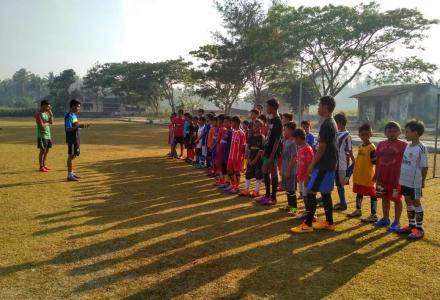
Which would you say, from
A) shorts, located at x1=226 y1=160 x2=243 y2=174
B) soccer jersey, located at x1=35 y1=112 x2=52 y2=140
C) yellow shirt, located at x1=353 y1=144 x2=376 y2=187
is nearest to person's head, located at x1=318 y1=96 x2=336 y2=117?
yellow shirt, located at x1=353 y1=144 x2=376 y2=187

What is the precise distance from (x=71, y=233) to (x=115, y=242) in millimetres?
829

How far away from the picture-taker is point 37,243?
5.00 m

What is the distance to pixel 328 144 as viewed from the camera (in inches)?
215

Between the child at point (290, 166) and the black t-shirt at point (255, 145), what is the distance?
89cm

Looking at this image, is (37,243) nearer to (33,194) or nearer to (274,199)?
(33,194)

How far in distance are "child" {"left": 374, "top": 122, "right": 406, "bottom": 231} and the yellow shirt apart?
0.38 m

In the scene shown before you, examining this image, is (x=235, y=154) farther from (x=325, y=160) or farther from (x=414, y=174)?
(x=414, y=174)

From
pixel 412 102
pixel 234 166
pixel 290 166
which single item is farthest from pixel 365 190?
pixel 412 102

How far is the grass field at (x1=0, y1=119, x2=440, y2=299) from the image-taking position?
12.6 ft

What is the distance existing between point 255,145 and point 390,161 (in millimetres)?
2791

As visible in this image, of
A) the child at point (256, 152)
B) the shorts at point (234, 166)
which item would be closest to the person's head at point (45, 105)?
the shorts at point (234, 166)

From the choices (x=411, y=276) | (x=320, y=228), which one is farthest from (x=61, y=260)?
(x=411, y=276)

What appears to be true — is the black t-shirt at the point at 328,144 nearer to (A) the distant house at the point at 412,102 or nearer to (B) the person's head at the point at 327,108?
(B) the person's head at the point at 327,108

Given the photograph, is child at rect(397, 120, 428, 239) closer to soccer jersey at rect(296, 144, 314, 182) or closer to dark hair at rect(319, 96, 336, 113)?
dark hair at rect(319, 96, 336, 113)
